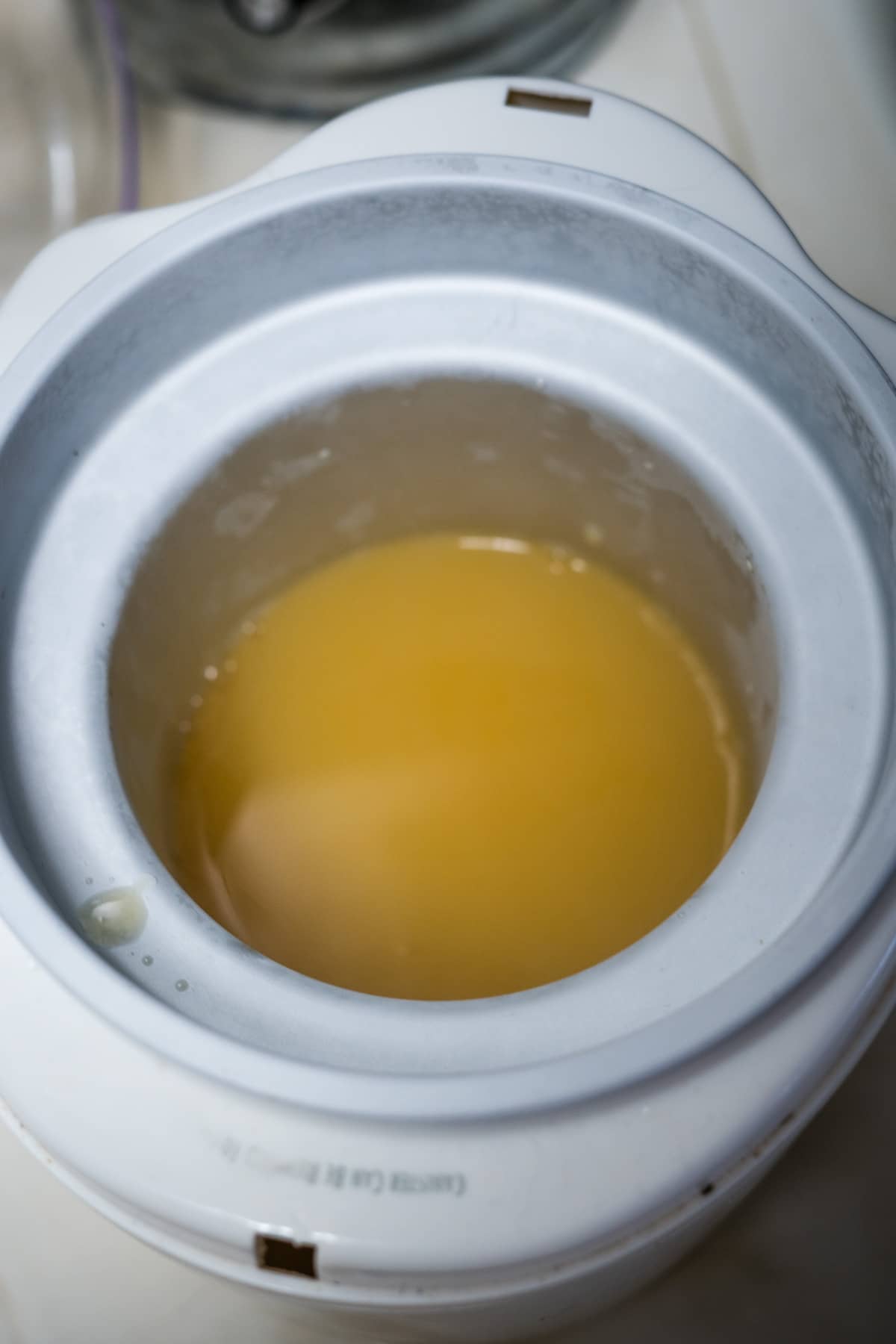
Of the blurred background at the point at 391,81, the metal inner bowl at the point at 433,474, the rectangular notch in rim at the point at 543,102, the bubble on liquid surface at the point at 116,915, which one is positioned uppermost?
the blurred background at the point at 391,81

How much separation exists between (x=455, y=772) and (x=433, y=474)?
0.23 metres

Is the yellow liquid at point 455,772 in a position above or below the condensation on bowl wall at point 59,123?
below

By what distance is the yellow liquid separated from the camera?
0.85 meters

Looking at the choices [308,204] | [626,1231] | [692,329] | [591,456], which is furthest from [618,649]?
[626,1231]

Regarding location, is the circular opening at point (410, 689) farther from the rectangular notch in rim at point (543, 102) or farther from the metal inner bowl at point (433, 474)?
the rectangular notch in rim at point (543, 102)

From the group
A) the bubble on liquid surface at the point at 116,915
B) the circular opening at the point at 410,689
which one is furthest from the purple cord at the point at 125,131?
the bubble on liquid surface at the point at 116,915

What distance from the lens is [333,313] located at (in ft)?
2.63

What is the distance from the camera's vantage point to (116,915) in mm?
623

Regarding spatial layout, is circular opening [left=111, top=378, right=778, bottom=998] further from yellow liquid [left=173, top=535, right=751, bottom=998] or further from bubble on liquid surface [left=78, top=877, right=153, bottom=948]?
bubble on liquid surface [left=78, top=877, right=153, bottom=948]

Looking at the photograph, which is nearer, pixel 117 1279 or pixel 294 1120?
pixel 294 1120

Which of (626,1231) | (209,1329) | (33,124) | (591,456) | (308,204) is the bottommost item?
(209,1329)

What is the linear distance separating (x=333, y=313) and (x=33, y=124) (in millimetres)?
611

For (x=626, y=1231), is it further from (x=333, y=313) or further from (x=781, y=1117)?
(x=333, y=313)

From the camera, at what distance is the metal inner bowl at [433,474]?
56 centimetres
